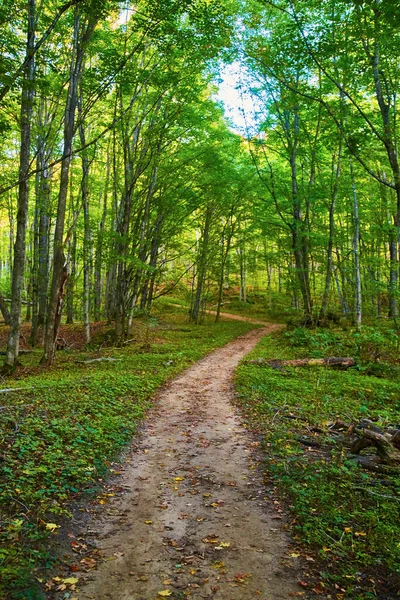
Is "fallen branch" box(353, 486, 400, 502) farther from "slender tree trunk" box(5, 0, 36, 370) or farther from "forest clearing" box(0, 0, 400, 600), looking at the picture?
"slender tree trunk" box(5, 0, 36, 370)

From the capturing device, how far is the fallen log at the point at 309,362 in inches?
538

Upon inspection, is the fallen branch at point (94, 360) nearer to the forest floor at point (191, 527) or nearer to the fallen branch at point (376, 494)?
the forest floor at point (191, 527)

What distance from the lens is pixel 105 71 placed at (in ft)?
39.5

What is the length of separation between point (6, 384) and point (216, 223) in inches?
821

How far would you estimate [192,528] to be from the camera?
14.4 feet

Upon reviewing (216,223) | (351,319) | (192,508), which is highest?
(216,223)

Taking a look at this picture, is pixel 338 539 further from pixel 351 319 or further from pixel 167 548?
pixel 351 319

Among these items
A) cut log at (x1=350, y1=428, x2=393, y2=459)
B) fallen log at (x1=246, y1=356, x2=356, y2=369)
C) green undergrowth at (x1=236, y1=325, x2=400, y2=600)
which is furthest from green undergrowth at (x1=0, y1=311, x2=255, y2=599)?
cut log at (x1=350, y1=428, x2=393, y2=459)

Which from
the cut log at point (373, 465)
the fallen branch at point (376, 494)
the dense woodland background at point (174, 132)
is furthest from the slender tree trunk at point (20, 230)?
the fallen branch at point (376, 494)

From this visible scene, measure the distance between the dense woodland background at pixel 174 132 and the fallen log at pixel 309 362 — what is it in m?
2.89

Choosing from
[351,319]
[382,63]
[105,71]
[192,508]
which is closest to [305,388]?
[192,508]

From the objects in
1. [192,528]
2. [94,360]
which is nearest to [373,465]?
[192,528]

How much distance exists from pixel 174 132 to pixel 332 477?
16467 mm

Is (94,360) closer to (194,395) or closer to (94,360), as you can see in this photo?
A: (94,360)
